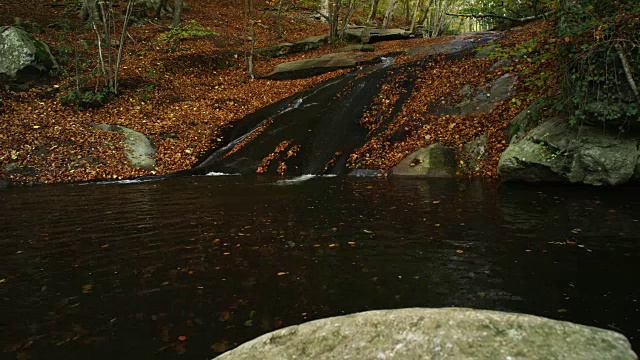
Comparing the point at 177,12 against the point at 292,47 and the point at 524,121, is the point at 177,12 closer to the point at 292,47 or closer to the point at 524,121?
the point at 292,47

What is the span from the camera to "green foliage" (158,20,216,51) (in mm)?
21359

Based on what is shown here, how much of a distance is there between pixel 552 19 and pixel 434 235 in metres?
6.76

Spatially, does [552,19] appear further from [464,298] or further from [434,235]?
[464,298]

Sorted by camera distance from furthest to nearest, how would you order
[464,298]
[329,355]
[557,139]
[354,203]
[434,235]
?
[557,139], [354,203], [434,235], [464,298], [329,355]

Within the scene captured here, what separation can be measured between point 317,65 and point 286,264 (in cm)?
1653

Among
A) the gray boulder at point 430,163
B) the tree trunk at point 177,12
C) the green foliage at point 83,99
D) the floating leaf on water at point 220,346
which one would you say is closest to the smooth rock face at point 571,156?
the gray boulder at point 430,163

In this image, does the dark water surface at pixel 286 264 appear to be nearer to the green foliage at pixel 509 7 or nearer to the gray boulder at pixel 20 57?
the green foliage at pixel 509 7

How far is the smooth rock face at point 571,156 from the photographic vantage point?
7.99 m

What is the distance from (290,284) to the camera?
432cm

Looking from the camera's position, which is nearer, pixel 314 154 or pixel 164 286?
pixel 164 286

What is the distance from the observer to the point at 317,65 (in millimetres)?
19891

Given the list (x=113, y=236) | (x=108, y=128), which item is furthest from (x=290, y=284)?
(x=108, y=128)

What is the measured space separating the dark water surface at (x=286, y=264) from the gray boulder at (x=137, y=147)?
14.5 feet

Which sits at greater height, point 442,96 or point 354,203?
point 442,96
